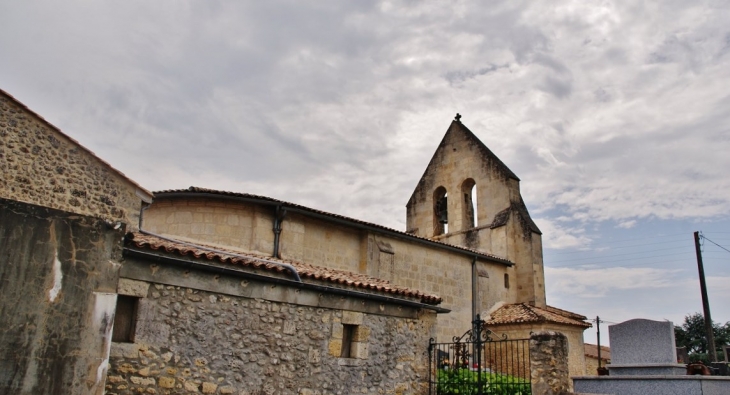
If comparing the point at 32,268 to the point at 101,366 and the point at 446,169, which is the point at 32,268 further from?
the point at 446,169

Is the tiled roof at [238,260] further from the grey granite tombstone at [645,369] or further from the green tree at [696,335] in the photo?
the green tree at [696,335]

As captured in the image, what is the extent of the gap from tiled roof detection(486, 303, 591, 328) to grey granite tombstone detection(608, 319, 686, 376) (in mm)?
5115

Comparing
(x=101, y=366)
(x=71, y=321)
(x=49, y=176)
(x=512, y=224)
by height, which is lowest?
(x=101, y=366)

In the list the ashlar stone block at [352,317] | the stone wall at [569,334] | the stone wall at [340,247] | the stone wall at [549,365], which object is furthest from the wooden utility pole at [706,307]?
the ashlar stone block at [352,317]

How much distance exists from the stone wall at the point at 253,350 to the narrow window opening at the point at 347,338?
0.06 m

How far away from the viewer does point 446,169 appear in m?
24.1

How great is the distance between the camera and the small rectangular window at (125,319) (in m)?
7.75

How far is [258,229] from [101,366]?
7.30 metres

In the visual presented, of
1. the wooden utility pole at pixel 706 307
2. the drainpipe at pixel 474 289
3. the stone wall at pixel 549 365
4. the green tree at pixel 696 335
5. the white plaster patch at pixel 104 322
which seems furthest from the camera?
the green tree at pixel 696 335

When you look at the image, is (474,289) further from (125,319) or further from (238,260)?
(125,319)

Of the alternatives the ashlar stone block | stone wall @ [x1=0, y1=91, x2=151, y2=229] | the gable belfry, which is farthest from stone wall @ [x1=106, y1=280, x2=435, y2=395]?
Answer: the gable belfry

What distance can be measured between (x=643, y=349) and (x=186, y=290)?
988 cm

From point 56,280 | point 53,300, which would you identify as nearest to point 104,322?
point 53,300

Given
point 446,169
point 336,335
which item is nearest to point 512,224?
point 446,169
